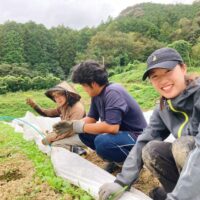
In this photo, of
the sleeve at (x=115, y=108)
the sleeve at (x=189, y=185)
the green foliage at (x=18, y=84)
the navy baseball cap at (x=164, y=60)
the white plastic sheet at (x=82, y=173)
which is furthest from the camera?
the green foliage at (x=18, y=84)

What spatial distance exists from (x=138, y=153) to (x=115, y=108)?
64 cm

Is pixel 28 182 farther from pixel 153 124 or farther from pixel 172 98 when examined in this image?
pixel 172 98

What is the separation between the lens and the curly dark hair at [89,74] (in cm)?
288

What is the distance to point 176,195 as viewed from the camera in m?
1.27

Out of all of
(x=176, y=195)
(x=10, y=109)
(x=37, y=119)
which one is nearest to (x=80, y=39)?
(x=10, y=109)

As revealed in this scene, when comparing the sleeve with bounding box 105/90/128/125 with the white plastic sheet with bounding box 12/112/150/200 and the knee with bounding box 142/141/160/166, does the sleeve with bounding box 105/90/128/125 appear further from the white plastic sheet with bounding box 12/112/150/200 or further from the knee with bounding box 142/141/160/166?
the knee with bounding box 142/141/160/166

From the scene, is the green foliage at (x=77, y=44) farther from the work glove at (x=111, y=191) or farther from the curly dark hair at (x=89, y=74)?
the work glove at (x=111, y=191)

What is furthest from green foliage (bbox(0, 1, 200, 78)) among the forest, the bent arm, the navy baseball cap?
the navy baseball cap

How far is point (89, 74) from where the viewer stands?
2.87 meters

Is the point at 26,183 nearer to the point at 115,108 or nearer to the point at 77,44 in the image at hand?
the point at 115,108

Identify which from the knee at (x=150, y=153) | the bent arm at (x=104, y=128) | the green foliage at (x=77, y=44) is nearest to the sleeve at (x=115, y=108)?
the bent arm at (x=104, y=128)

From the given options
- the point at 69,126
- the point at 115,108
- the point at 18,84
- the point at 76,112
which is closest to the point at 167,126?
the point at 115,108

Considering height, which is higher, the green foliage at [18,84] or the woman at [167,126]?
the woman at [167,126]

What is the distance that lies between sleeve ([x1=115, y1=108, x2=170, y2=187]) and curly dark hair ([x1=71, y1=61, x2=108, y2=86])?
792 millimetres
